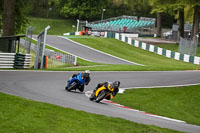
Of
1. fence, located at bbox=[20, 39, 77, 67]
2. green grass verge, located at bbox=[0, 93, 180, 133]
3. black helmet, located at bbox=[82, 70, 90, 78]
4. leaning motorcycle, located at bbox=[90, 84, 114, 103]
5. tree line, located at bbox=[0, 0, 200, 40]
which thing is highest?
tree line, located at bbox=[0, 0, 200, 40]

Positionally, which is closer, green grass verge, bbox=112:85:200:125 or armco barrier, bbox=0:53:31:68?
green grass verge, bbox=112:85:200:125

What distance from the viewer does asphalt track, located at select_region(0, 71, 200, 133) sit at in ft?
38.1

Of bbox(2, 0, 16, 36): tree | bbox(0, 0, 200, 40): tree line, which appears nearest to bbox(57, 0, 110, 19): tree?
bbox(0, 0, 200, 40): tree line

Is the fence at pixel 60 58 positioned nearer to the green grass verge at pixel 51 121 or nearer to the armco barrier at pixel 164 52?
the armco barrier at pixel 164 52

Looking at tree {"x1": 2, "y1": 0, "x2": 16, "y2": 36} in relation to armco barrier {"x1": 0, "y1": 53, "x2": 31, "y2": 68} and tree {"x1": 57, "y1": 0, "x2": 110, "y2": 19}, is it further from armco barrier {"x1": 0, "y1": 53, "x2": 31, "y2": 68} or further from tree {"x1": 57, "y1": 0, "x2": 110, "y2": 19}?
tree {"x1": 57, "y1": 0, "x2": 110, "y2": 19}

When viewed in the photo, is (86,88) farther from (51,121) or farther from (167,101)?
(51,121)

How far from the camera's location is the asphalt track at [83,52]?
37.8 meters

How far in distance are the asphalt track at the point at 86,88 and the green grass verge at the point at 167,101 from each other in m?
1.55

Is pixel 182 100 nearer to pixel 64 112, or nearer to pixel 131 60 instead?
pixel 64 112

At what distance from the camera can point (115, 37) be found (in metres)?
52.4

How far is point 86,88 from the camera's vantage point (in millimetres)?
17844

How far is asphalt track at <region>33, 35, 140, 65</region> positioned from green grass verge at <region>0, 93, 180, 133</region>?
86.8 feet

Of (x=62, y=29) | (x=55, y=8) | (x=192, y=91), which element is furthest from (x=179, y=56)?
(x=55, y=8)

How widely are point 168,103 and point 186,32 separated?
181ft
